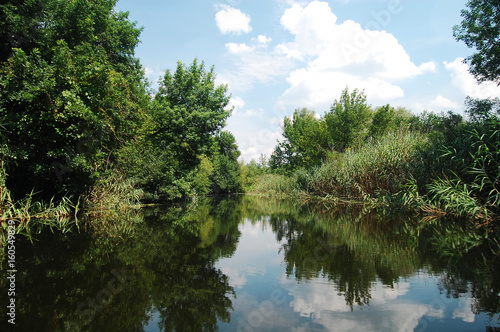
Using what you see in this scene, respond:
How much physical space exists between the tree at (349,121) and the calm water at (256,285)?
18.8m

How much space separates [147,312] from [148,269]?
1.50 metres

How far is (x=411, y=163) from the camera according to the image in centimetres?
1231

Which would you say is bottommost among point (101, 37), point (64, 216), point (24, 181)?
point (64, 216)

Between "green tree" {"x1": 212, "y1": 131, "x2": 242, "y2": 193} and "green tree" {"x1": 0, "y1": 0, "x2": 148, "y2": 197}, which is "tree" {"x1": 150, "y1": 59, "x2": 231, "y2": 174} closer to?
"green tree" {"x1": 0, "y1": 0, "x2": 148, "y2": 197}

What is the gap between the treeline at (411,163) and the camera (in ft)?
28.6

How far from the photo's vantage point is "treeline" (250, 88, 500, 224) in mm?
8719

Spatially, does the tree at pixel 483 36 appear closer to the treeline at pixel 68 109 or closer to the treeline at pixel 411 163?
the treeline at pixel 411 163

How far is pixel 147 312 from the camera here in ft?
9.23

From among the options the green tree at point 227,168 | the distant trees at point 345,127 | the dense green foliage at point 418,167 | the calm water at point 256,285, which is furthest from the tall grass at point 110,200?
the green tree at point 227,168

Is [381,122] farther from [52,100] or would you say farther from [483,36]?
[52,100]

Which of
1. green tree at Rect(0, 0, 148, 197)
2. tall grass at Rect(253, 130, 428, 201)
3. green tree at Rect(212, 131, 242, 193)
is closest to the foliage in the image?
green tree at Rect(212, 131, 242, 193)

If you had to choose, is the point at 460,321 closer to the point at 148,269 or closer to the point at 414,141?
the point at 148,269

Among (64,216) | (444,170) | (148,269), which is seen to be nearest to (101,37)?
(64,216)

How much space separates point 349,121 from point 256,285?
902 inches
